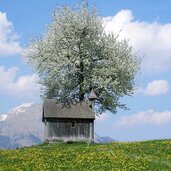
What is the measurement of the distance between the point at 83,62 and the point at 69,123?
436 inches

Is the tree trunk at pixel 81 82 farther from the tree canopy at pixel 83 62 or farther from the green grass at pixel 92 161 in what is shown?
the green grass at pixel 92 161

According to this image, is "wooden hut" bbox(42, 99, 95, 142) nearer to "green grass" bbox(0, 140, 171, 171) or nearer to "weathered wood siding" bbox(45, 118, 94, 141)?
"weathered wood siding" bbox(45, 118, 94, 141)

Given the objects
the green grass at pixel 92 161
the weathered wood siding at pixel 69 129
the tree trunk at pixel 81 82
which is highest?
the tree trunk at pixel 81 82

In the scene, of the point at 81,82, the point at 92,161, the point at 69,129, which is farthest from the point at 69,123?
the point at 92,161

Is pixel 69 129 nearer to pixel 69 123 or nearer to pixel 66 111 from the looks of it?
pixel 69 123

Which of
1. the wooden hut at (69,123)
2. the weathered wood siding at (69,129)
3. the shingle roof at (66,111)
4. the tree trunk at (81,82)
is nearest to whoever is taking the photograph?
the shingle roof at (66,111)

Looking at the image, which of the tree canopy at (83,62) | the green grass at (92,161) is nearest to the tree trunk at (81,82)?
the tree canopy at (83,62)

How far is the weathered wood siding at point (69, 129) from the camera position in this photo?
69438mm

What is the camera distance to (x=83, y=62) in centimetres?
7538

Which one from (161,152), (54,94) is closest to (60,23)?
(54,94)

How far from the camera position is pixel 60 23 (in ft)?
259

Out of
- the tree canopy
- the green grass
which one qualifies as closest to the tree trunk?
the tree canopy

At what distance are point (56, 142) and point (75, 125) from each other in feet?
12.3

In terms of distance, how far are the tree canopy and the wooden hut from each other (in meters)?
3.30
